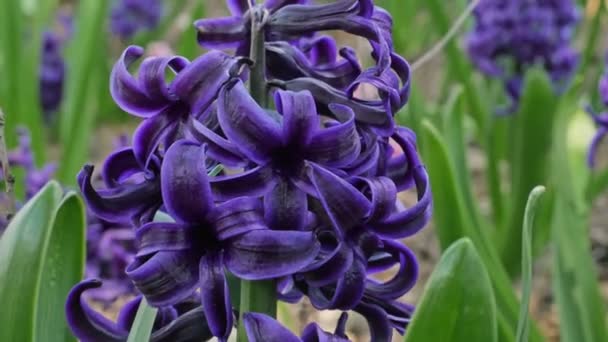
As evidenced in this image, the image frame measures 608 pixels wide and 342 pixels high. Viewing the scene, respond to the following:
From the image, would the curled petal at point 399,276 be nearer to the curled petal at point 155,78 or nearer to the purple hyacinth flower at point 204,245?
the purple hyacinth flower at point 204,245

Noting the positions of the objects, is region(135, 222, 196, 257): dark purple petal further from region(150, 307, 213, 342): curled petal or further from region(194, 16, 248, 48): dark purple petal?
region(194, 16, 248, 48): dark purple petal

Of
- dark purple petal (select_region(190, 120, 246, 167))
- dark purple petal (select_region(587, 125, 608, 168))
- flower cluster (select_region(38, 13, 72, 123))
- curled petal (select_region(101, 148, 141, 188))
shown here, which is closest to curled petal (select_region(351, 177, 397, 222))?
dark purple petal (select_region(190, 120, 246, 167))

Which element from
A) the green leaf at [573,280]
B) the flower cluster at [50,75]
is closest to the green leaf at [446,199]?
the green leaf at [573,280]

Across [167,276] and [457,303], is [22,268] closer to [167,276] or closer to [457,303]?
[167,276]

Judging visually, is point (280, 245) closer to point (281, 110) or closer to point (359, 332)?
point (281, 110)

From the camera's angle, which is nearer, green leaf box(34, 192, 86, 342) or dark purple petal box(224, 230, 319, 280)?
dark purple petal box(224, 230, 319, 280)

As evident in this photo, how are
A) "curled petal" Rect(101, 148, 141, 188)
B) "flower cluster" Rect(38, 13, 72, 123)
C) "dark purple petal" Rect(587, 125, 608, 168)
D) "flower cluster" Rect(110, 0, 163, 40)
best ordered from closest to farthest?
"curled petal" Rect(101, 148, 141, 188)
"dark purple petal" Rect(587, 125, 608, 168)
"flower cluster" Rect(38, 13, 72, 123)
"flower cluster" Rect(110, 0, 163, 40)

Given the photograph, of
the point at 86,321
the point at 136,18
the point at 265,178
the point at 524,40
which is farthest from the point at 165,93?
the point at 136,18
